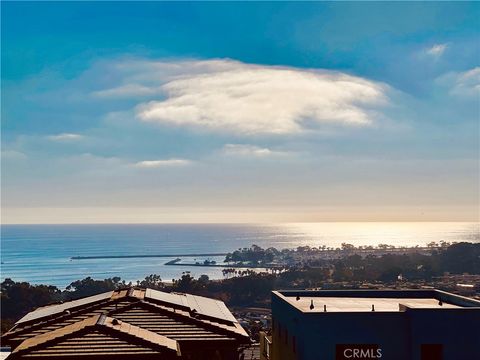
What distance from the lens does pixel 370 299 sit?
32.6m

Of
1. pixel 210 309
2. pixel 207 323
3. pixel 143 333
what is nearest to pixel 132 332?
pixel 143 333

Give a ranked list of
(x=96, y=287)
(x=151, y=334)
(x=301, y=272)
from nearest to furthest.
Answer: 1. (x=151, y=334)
2. (x=96, y=287)
3. (x=301, y=272)

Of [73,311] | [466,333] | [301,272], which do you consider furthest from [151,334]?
[301,272]

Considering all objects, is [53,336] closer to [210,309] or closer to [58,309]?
[58,309]

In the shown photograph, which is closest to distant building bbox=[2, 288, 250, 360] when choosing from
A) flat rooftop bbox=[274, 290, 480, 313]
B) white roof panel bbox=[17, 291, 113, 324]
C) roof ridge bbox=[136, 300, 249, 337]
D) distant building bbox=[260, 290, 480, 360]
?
roof ridge bbox=[136, 300, 249, 337]

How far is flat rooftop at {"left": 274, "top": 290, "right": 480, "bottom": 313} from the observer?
28672 mm

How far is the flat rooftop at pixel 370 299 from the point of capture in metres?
28.7

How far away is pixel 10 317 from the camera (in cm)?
8831

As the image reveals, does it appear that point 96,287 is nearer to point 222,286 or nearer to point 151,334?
point 222,286

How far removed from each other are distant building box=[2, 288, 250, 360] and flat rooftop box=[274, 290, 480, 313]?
259 inches

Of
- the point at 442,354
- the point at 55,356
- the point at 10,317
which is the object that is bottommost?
the point at 10,317

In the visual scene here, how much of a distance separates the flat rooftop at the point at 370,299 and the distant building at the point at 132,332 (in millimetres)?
6568

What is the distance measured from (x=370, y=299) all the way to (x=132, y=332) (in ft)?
60.9

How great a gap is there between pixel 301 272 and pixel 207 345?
439 ft
